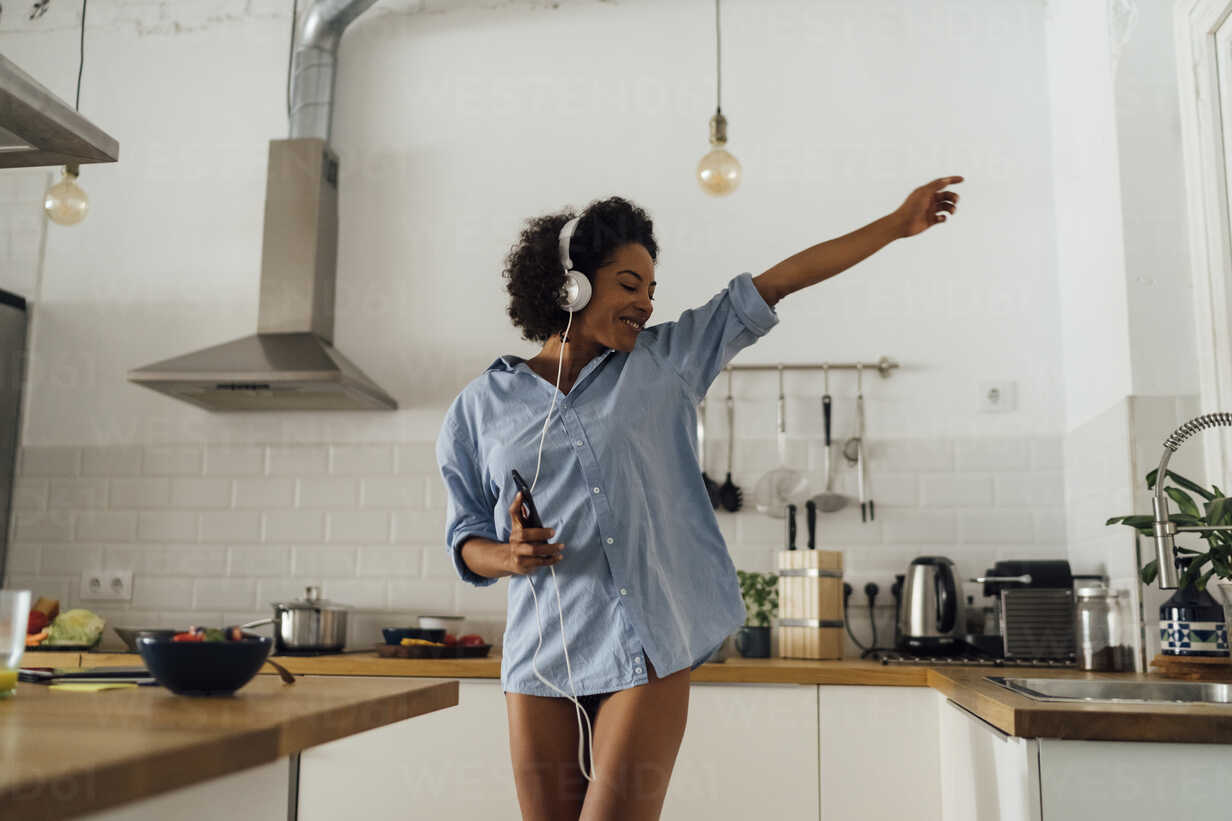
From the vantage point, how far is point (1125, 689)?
7.18ft

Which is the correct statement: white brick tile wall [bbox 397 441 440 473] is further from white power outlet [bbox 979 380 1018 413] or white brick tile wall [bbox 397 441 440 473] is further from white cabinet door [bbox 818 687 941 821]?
white power outlet [bbox 979 380 1018 413]

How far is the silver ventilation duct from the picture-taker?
10.3 feet

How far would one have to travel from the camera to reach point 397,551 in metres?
3.41

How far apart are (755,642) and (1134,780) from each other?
146 centimetres

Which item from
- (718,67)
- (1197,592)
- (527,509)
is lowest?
(1197,592)

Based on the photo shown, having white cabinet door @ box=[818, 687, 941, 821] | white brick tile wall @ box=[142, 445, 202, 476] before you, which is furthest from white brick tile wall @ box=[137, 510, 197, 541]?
white cabinet door @ box=[818, 687, 941, 821]

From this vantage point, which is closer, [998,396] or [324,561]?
[998,396]

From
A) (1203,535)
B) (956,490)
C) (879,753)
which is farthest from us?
(956,490)

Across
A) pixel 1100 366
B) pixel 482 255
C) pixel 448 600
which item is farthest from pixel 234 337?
pixel 1100 366

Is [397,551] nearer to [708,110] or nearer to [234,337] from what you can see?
[234,337]

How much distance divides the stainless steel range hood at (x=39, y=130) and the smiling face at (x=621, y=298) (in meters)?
0.73

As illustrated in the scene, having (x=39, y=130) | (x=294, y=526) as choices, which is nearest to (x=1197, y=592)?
(x=39, y=130)

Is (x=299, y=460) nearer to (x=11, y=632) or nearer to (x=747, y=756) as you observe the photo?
(x=747, y=756)

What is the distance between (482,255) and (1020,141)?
167 cm
